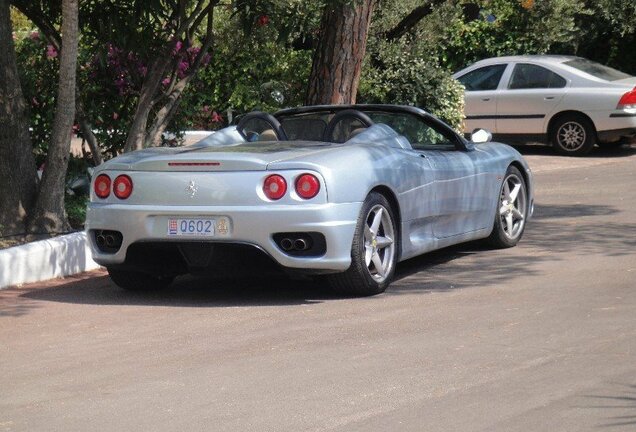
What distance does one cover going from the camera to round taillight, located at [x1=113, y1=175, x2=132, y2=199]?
8.71m

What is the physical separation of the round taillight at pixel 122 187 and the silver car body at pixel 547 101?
11.5 metres

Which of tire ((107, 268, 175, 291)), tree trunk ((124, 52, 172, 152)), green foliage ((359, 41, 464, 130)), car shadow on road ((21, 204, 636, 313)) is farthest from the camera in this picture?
green foliage ((359, 41, 464, 130))

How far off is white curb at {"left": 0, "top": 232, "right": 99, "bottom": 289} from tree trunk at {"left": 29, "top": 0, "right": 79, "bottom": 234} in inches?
24.6

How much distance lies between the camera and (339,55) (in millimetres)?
14328

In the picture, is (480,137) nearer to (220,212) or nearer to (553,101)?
(220,212)

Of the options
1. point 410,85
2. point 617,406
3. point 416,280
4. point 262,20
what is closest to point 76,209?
point 262,20

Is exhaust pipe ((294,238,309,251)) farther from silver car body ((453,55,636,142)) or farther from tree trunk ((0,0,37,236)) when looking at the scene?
silver car body ((453,55,636,142))

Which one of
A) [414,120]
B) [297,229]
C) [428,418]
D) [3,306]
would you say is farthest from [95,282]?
[428,418]

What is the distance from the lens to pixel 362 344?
7.20 meters

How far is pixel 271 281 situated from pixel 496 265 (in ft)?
5.75

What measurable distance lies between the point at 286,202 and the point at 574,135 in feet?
38.2

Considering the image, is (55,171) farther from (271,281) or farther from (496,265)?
(496,265)

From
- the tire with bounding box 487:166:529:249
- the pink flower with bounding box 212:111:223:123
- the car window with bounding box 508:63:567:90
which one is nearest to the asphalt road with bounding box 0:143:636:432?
the tire with bounding box 487:166:529:249

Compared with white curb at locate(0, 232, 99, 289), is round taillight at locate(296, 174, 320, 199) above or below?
above
